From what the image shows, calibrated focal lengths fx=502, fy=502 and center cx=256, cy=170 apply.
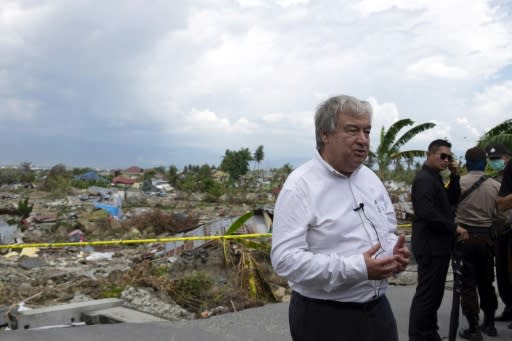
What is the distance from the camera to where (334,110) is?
7.71ft

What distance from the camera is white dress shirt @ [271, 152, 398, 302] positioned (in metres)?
2.16

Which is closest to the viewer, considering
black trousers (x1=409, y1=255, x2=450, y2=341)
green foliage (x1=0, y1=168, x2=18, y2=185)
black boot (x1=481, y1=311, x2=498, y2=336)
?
black trousers (x1=409, y1=255, x2=450, y2=341)

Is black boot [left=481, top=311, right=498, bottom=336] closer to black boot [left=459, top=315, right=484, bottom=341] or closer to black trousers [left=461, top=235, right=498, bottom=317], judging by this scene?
black trousers [left=461, top=235, right=498, bottom=317]

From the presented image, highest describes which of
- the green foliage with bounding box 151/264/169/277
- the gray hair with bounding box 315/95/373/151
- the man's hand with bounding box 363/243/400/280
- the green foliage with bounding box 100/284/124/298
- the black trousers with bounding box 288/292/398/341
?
the gray hair with bounding box 315/95/373/151

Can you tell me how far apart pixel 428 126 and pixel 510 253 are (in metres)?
12.5

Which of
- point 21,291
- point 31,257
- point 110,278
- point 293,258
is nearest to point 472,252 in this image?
point 293,258

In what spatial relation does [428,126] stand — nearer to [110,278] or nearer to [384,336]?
[110,278]

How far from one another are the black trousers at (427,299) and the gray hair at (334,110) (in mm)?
2328

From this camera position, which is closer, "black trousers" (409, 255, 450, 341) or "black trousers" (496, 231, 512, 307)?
"black trousers" (409, 255, 450, 341)

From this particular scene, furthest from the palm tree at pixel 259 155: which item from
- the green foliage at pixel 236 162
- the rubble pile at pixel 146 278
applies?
the rubble pile at pixel 146 278

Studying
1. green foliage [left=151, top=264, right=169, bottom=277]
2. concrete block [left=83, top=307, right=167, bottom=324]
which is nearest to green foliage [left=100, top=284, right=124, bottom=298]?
concrete block [left=83, top=307, right=167, bottom=324]

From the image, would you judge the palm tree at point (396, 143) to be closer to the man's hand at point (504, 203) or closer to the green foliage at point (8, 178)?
the man's hand at point (504, 203)

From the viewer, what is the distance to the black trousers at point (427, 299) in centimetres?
421

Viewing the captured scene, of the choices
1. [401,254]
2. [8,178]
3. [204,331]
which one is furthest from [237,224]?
[8,178]
